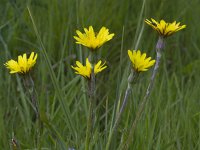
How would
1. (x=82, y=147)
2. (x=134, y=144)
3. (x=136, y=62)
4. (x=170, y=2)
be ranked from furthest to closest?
(x=170, y=2)
(x=134, y=144)
(x=82, y=147)
(x=136, y=62)

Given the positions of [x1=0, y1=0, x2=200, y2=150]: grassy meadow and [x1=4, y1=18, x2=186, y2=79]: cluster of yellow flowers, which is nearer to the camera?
[x1=4, y1=18, x2=186, y2=79]: cluster of yellow flowers

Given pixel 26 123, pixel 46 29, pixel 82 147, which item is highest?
pixel 46 29

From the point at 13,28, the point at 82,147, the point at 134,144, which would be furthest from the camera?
the point at 13,28

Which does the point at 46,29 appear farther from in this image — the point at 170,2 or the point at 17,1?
the point at 170,2

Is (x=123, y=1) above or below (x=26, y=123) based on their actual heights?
above

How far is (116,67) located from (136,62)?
1226mm

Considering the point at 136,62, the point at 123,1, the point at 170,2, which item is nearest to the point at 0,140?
the point at 136,62

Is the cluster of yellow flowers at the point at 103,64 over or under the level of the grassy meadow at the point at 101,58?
over

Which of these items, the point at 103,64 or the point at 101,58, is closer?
the point at 103,64

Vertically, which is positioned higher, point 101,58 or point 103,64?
point 103,64

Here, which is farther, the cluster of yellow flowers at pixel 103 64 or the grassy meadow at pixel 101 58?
the grassy meadow at pixel 101 58

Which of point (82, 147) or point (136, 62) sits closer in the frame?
point (136, 62)

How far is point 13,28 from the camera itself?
2.26 m

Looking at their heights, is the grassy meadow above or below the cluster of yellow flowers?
below
